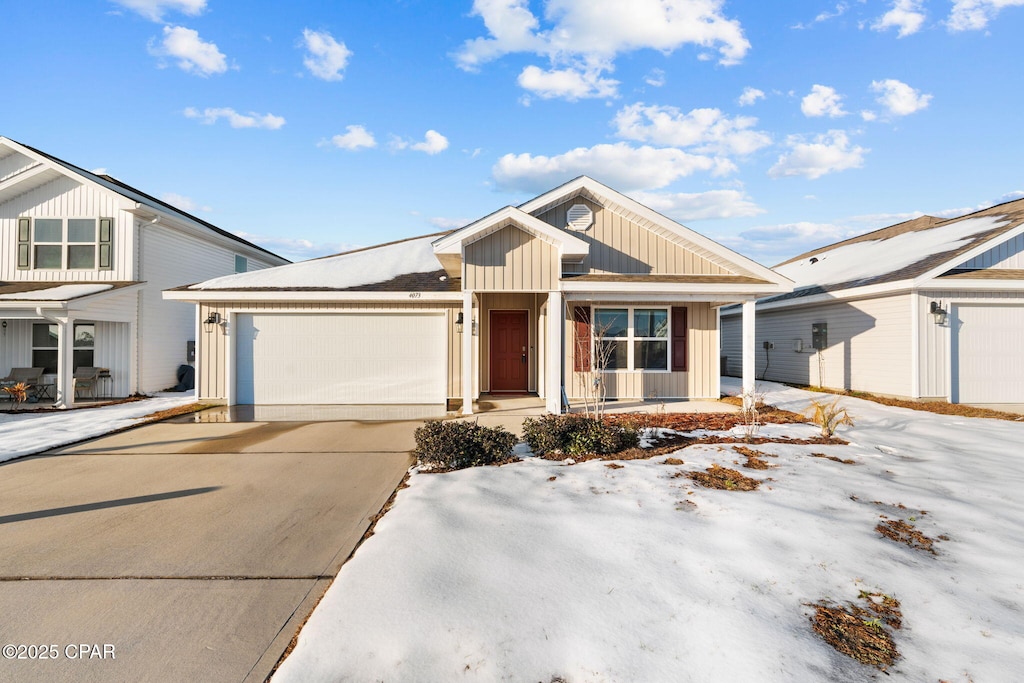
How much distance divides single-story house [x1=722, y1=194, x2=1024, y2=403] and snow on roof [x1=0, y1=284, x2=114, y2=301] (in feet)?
59.0

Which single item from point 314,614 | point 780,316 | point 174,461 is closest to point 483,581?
point 314,614

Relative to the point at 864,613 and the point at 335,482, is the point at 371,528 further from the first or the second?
the point at 864,613

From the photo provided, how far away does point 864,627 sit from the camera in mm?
2664

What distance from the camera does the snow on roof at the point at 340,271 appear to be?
10.6m

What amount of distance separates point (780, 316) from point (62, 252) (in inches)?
812

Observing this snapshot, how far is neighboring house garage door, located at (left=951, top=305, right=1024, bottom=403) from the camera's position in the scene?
1032cm

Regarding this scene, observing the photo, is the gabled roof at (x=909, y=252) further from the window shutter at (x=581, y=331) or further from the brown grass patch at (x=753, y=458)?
the brown grass patch at (x=753, y=458)

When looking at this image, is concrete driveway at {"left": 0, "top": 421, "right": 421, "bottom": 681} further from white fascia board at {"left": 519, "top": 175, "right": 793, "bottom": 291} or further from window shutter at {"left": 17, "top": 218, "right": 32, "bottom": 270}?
window shutter at {"left": 17, "top": 218, "right": 32, "bottom": 270}

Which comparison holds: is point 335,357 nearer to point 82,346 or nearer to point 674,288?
point 82,346

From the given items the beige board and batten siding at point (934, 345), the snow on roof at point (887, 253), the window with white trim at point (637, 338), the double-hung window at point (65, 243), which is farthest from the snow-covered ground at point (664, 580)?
the double-hung window at point (65, 243)

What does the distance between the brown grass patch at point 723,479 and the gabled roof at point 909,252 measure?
832 cm

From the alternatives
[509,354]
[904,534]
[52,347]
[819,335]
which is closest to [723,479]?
[904,534]

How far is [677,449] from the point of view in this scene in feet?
20.0

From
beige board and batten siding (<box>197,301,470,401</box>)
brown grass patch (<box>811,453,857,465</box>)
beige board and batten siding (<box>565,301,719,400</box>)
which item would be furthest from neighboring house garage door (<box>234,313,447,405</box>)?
brown grass patch (<box>811,453,857,465</box>)
